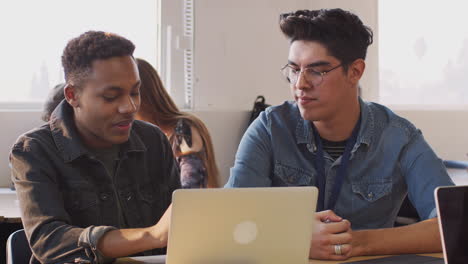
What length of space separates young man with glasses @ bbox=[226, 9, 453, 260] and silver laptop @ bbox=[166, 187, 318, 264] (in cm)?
75

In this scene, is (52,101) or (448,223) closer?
(448,223)

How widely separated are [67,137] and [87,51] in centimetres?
29

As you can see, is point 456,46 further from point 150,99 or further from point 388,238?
point 388,238

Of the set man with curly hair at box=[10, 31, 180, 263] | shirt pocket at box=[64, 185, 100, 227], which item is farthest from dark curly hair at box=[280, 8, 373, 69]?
shirt pocket at box=[64, 185, 100, 227]

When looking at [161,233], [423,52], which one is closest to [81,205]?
[161,233]

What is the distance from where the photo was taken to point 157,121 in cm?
361

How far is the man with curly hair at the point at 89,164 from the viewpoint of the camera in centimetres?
198

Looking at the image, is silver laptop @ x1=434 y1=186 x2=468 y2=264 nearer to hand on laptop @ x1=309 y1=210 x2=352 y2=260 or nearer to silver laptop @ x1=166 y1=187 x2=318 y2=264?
silver laptop @ x1=166 y1=187 x2=318 y2=264

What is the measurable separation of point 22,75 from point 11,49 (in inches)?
6.5

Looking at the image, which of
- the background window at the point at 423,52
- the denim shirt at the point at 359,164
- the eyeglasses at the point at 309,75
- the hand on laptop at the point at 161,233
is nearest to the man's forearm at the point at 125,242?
the hand on laptop at the point at 161,233

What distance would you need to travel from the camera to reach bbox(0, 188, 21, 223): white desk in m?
2.74

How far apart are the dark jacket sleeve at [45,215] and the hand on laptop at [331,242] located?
1.94ft

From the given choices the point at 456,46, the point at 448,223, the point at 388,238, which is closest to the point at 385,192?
the point at 388,238

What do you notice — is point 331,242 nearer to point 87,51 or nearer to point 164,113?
point 87,51
